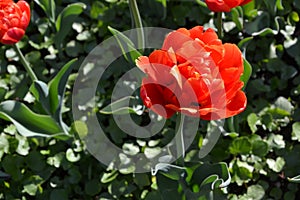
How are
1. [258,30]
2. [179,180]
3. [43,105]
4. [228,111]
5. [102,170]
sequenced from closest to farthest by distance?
[228,111]
[179,180]
[43,105]
[102,170]
[258,30]

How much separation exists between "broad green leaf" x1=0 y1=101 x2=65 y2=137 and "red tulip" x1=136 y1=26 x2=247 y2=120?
22.3 inches

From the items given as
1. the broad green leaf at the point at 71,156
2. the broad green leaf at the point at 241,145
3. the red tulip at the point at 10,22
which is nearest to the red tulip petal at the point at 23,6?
the red tulip at the point at 10,22

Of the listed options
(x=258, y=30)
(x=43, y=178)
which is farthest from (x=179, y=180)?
(x=258, y=30)

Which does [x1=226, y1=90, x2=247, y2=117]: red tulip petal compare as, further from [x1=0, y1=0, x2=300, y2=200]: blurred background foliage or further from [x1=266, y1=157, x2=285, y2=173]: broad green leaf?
[x1=266, y1=157, x2=285, y2=173]: broad green leaf

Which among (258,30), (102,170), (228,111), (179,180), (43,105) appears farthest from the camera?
(258,30)

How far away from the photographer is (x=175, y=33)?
1.24 m

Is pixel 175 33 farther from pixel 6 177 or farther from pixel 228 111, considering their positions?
pixel 6 177

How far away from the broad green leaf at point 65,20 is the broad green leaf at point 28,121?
1.29 feet

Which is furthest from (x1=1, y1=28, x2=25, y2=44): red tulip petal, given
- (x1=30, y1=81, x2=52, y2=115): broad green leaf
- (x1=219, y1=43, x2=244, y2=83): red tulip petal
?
(x1=219, y1=43, x2=244, y2=83): red tulip petal

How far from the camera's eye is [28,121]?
1.69 metres

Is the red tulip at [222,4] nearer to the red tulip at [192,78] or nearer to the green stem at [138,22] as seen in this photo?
the red tulip at [192,78]

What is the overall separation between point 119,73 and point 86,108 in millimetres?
189

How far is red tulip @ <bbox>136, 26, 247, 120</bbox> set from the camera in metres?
1.16

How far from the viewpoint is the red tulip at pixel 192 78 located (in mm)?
1159
